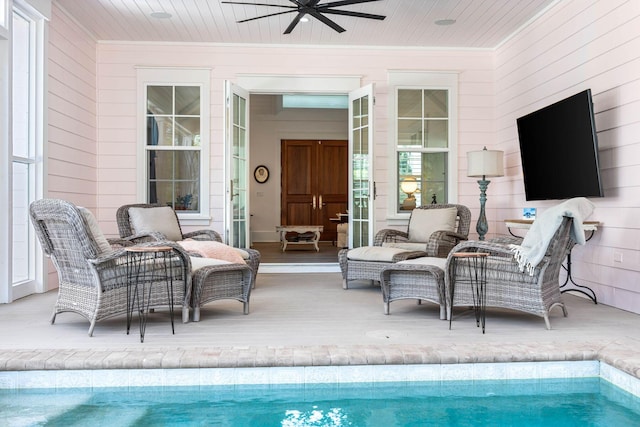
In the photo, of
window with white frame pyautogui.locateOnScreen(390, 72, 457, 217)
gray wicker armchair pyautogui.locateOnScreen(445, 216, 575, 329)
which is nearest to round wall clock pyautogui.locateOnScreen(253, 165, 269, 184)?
window with white frame pyautogui.locateOnScreen(390, 72, 457, 217)

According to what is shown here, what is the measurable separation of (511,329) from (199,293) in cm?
218

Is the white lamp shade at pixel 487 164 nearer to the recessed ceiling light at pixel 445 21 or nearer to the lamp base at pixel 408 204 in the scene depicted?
the lamp base at pixel 408 204

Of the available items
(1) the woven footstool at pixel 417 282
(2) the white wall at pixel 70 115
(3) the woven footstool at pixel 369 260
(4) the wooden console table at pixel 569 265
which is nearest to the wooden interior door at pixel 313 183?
(2) the white wall at pixel 70 115

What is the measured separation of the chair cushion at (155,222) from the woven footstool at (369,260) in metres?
1.87

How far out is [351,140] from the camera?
23.5ft

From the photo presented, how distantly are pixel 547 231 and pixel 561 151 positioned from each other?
1.61 m

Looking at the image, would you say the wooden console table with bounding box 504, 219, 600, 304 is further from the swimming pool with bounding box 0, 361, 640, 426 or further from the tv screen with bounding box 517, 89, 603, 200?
the swimming pool with bounding box 0, 361, 640, 426

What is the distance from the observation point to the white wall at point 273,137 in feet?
40.0

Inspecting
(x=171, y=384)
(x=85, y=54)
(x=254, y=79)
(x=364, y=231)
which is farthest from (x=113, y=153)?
(x=171, y=384)

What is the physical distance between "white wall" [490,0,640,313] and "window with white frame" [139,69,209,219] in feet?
13.0

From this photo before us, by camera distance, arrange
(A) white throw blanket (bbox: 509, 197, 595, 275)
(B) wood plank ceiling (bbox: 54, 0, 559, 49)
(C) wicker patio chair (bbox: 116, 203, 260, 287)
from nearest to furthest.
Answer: (A) white throw blanket (bbox: 509, 197, 595, 275) < (C) wicker patio chair (bbox: 116, 203, 260, 287) < (B) wood plank ceiling (bbox: 54, 0, 559, 49)

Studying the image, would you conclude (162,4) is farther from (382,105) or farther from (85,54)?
(382,105)

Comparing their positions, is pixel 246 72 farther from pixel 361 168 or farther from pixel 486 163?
pixel 486 163

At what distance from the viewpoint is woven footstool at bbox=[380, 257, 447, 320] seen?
155 inches
